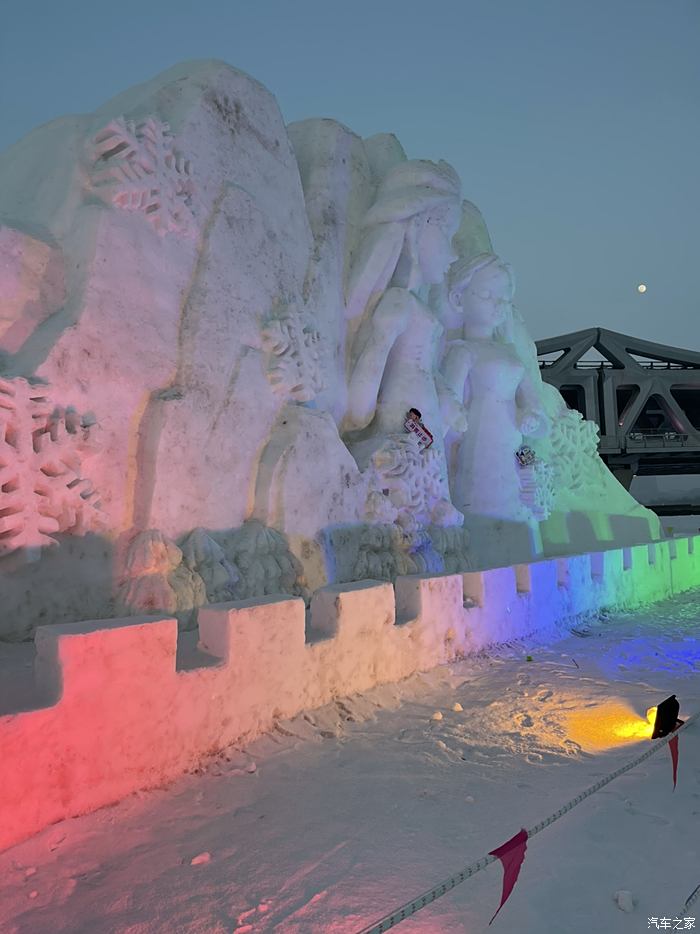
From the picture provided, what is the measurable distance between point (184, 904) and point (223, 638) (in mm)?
1171

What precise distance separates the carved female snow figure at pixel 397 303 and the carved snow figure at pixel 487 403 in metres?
0.99

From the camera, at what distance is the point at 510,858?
5.94 ft

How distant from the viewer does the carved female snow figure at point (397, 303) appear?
21.0ft

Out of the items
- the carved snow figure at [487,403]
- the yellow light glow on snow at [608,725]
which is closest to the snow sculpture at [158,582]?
the yellow light glow on snow at [608,725]

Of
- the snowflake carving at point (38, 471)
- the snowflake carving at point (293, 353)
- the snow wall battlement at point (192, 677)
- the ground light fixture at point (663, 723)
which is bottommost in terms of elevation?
the ground light fixture at point (663, 723)

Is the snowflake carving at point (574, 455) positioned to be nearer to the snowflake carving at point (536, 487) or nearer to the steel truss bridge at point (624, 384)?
the snowflake carving at point (536, 487)

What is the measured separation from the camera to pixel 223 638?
2.93 meters

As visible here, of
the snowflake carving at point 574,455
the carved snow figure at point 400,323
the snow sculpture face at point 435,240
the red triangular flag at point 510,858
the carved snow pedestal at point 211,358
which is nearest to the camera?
the red triangular flag at point 510,858

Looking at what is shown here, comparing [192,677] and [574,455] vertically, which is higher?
[574,455]

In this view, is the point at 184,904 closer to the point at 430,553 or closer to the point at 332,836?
the point at 332,836

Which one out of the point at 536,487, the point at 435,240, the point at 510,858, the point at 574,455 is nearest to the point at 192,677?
the point at 510,858

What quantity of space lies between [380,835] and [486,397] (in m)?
6.29

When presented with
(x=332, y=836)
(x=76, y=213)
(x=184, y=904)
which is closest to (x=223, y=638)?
(x=332, y=836)

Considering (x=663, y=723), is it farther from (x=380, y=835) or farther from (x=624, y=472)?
(x=624, y=472)
